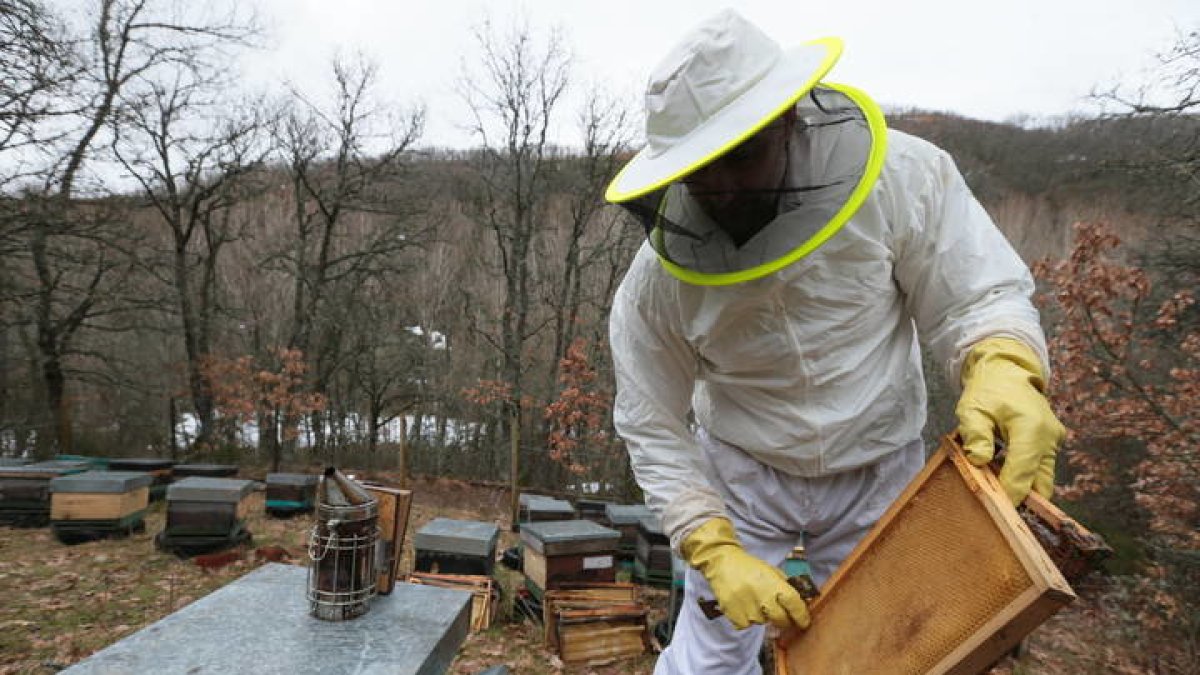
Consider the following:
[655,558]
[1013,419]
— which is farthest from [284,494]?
[1013,419]

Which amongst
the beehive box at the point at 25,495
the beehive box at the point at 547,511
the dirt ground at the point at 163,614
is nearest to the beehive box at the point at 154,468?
the dirt ground at the point at 163,614

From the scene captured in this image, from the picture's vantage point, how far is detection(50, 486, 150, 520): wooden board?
285 inches

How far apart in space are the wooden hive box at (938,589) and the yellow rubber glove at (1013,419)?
0.05 metres

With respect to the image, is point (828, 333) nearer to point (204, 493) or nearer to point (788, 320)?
point (788, 320)

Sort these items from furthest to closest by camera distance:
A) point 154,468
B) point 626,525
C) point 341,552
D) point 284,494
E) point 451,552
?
point 154,468, point 284,494, point 626,525, point 451,552, point 341,552

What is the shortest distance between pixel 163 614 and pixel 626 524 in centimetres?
481

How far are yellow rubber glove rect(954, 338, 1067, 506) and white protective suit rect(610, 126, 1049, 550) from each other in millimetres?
82

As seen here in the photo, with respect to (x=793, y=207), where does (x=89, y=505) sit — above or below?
below

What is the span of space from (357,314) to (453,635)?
17.9m

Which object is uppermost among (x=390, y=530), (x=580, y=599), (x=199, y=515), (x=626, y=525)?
(x=390, y=530)

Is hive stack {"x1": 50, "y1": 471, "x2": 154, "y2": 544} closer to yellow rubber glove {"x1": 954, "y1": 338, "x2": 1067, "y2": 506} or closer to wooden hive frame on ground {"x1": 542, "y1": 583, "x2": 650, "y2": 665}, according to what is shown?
wooden hive frame on ground {"x1": 542, "y1": 583, "x2": 650, "y2": 665}

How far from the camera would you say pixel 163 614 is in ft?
18.6

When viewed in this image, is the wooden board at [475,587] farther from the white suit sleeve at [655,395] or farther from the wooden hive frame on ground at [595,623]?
the white suit sleeve at [655,395]

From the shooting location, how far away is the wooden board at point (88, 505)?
723 centimetres
